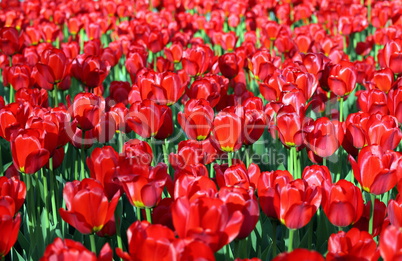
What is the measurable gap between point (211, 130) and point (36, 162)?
2.22ft

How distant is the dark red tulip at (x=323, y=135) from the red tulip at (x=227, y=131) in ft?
0.88

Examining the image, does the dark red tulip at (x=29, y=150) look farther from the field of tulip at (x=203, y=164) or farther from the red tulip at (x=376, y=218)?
the red tulip at (x=376, y=218)

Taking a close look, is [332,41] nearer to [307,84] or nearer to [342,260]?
[307,84]

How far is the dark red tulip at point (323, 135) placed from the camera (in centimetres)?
209

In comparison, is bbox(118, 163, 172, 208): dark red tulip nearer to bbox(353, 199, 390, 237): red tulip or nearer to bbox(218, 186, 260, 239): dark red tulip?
bbox(218, 186, 260, 239): dark red tulip

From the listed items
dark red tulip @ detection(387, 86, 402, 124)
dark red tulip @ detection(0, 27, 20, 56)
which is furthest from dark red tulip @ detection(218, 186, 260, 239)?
dark red tulip @ detection(0, 27, 20, 56)

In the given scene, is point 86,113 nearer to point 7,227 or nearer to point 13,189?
point 13,189

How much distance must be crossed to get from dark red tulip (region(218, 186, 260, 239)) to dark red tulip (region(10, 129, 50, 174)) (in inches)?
31.0

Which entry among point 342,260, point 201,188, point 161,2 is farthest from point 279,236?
point 161,2

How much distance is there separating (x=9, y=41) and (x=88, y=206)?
8.87 ft

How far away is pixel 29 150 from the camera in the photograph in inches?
75.7

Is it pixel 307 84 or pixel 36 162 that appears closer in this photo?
pixel 36 162

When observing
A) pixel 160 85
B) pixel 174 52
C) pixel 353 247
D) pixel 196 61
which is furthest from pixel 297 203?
pixel 174 52

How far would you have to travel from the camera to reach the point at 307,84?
Result: 264 cm
